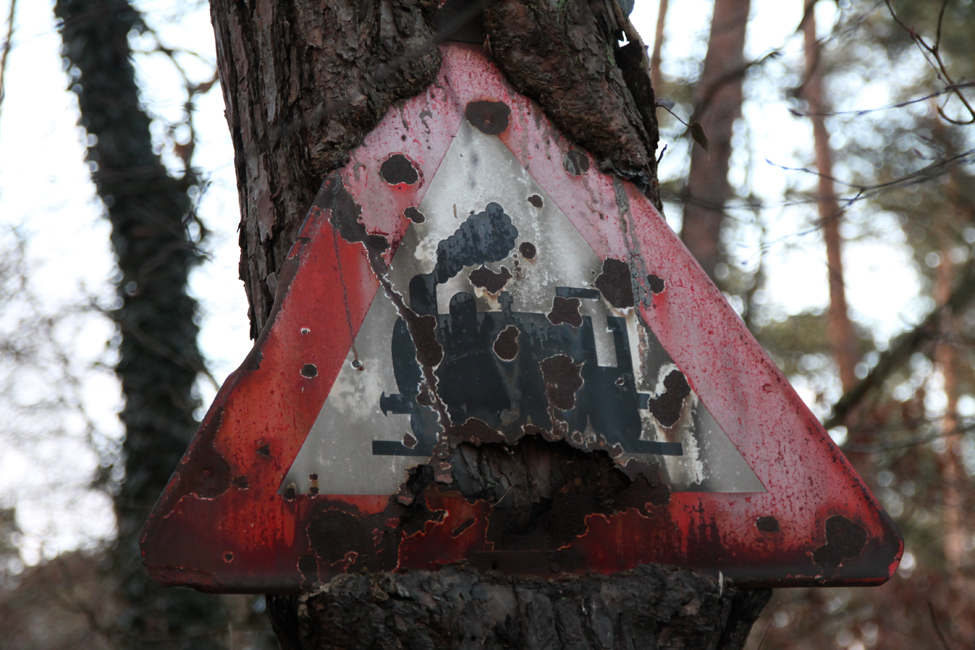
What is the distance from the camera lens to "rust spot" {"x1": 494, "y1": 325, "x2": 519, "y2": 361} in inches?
50.8

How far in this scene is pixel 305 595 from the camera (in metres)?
1.16

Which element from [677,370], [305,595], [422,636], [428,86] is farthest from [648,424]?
[428,86]

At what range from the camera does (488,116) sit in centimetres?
145

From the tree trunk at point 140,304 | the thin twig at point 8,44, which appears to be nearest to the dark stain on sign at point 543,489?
the thin twig at point 8,44

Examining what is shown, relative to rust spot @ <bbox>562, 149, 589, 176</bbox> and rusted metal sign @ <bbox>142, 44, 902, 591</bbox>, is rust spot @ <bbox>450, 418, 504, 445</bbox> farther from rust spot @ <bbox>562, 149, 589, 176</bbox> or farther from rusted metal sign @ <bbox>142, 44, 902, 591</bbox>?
rust spot @ <bbox>562, 149, 589, 176</bbox>

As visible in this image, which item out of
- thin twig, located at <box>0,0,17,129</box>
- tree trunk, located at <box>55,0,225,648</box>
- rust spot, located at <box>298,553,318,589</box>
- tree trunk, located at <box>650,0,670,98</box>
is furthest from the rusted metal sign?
tree trunk, located at <box>650,0,670,98</box>

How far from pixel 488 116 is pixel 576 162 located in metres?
0.18

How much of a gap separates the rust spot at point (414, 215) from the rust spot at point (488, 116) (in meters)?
0.21

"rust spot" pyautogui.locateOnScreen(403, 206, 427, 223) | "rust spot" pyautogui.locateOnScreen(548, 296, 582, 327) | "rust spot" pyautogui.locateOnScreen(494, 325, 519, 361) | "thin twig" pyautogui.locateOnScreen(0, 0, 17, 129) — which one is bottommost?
"rust spot" pyautogui.locateOnScreen(494, 325, 519, 361)

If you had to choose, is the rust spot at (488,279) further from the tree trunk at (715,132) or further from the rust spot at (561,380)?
the tree trunk at (715,132)

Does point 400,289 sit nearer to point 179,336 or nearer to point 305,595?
point 305,595

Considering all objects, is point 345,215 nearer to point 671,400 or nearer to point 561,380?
point 561,380

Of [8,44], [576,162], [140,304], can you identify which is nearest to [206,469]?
[576,162]

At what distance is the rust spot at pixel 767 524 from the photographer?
129 centimetres
